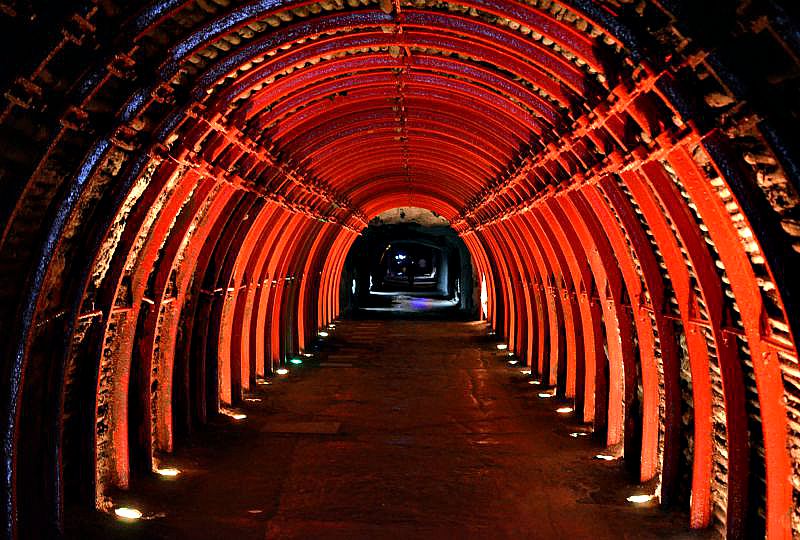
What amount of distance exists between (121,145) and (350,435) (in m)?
5.38

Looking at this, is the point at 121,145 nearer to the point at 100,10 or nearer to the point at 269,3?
the point at 100,10

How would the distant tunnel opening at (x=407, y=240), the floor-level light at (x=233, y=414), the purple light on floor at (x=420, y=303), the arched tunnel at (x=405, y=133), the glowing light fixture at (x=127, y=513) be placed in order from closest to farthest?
the arched tunnel at (x=405, y=133)
the glowing light fixture at (x=127, y=513)
the floor-level light at (x=233, y=414)
the distant tunnel opening at (x=407, y=240)
the purple light on floor at (x=420, y=303)

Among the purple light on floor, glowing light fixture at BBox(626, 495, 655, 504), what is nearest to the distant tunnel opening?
the purple light on floor

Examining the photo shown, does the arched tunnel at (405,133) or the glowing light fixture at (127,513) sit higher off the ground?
the arched tunnel at (405,133)

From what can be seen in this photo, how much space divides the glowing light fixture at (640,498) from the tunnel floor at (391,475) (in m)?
0.14

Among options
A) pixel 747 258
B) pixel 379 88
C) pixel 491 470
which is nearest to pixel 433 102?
pixel 379 88

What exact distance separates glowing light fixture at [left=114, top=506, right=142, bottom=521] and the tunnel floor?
11cm

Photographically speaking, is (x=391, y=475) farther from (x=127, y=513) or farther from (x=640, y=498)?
(x=127, y=513)

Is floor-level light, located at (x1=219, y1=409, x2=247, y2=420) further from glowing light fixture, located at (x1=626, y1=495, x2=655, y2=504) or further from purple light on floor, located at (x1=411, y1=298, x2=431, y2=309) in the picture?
purple light on floor, located at (x1=411, y1=298, x2=431, y2=309)

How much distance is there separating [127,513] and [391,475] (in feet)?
9.17

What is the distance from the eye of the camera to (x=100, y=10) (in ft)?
15.3

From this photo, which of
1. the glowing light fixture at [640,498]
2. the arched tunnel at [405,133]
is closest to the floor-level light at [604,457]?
the arched tunnel at [405,133]

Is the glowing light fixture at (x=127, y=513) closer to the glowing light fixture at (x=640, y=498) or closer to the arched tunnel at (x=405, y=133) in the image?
the arched tunnel at (x=405, y=133)

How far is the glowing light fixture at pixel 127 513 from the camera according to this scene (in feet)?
21.6
